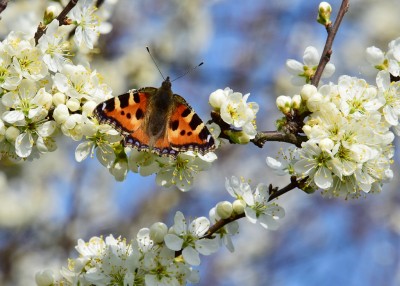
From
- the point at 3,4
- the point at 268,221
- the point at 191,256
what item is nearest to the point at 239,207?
the point at 268,221

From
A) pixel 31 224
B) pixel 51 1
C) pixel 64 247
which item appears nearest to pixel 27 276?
pixel 31 224

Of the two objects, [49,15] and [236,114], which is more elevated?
[49,15]

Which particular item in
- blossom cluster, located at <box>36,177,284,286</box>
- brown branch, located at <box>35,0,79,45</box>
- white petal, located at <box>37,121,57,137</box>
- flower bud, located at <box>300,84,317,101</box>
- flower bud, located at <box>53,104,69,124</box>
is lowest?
blossom cluster, located at <box>36,177,284,286</box>

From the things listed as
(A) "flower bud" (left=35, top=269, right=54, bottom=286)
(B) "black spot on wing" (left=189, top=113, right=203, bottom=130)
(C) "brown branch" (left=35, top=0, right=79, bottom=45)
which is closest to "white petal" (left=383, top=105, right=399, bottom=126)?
(B) "black spot on wing" (left=189, top=113, right=203, bottom=130)

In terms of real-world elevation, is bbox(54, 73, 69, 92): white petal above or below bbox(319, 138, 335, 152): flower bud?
above

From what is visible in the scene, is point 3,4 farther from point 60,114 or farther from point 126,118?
point 126,118

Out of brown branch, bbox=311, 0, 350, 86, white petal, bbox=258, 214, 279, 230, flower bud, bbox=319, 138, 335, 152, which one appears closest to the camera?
flower bud, bbox=319, 138, 335, 152

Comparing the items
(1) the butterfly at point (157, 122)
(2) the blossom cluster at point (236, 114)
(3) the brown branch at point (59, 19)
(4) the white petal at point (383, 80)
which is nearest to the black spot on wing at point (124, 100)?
(1) the butterfly at point (157, 122)

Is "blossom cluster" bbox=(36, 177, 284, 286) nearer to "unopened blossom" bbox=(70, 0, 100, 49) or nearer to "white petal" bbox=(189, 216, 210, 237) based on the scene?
"white petal" bbox=(189, 216, 210, 237)

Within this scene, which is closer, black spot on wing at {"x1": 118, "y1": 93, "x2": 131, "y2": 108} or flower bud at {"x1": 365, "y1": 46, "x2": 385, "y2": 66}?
black spot on wing at {"x1": 118, "y1": 93, "x2": 131, "y2": 108}
